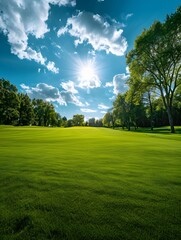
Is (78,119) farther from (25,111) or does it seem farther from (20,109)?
(20,109)

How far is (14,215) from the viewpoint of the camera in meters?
1.77

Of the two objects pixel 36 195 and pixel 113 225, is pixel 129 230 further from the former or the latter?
pixel 36 195

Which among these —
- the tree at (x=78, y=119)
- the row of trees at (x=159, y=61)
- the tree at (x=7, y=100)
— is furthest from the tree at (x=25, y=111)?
the tree at (x=78, y=119)

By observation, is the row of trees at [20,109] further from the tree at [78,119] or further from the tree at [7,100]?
the tree at [78,119]

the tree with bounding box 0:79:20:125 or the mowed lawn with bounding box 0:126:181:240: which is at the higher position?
the tree with bounding box 0:79:20:125

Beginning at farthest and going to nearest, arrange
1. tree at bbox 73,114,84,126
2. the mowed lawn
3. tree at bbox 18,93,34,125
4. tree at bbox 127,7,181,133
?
tree at bbox 73,114,84,126, tree at bbox 18,93,34,125, tree at bbox 127,7,181,133, the mowed lawn

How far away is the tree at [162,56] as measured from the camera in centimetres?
2044

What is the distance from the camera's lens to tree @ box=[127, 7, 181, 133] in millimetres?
20438

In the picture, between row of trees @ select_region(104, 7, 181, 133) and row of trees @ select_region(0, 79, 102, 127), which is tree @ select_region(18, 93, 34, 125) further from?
row of trees @ select_region(104, 7, 181, 133)

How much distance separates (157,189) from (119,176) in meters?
0.88

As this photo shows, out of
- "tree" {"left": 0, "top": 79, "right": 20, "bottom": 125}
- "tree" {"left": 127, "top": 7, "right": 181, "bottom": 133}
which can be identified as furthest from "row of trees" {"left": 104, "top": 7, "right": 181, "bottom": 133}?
"tree" {"left": 0, "top": 79, "right": 20, "bottom": 125}

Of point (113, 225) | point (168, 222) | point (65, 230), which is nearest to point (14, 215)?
point (65, 230)

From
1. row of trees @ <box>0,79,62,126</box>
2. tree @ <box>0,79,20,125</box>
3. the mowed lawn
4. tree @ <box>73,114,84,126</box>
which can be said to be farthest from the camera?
tree @ <box>73,114,84,126</box>

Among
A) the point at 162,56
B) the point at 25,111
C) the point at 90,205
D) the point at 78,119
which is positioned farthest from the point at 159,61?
the point at 78,119
